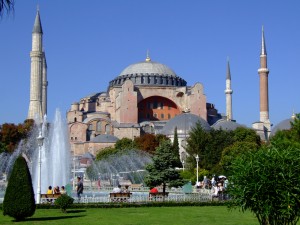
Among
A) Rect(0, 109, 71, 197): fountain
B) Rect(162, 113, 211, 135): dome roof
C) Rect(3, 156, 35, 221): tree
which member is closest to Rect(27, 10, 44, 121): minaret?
Rect(162, 113, 211, 135): dome roof

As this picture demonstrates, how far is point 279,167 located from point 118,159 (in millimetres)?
33099

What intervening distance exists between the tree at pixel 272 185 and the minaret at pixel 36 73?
158 feet

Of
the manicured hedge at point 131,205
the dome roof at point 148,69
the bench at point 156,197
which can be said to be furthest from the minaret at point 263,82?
the manicured hedge at point 131,205

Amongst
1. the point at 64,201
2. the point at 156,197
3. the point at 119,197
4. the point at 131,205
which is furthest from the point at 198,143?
the point at 64,201

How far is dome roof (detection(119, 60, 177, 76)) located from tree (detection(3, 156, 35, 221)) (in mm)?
57715

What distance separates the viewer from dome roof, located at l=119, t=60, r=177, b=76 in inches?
2744

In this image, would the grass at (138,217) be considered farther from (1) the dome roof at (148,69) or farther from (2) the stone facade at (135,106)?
(1) the dome roof at (148,69)

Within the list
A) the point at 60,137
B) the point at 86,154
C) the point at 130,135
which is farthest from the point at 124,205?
the point at 130,135

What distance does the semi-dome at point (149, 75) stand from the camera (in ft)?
224

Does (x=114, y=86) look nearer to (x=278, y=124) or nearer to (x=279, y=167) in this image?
(x=278, y=124)

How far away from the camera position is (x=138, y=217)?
12789 millimetres

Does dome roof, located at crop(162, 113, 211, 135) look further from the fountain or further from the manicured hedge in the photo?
the manicured hedge

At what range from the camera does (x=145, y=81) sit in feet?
224

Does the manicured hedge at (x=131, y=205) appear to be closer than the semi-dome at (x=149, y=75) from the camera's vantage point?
Yes
